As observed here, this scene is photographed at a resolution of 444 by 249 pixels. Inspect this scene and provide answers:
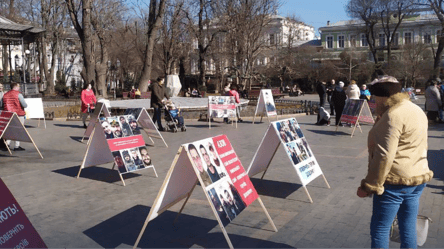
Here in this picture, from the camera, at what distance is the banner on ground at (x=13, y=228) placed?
3.53 m

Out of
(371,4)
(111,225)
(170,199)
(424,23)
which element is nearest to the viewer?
(170,199)

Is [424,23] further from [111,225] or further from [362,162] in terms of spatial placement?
[111,225]

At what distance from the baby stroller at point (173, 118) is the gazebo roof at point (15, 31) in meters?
14.3

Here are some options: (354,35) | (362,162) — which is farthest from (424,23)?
(362,162)

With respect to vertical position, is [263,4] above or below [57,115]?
above

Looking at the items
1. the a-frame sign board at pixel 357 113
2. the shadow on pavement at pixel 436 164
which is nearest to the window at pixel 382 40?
the a-frame sign board at pixel 357 113

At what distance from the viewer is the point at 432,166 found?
954 cm

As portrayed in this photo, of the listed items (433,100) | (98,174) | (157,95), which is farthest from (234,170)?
(433,100)

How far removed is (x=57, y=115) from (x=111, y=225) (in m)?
18.5

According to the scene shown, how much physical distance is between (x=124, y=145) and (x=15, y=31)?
72.4 feet

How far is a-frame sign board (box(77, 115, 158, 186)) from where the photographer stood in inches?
317

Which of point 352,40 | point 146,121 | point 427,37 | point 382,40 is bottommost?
point 146,121

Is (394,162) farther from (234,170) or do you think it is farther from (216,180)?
(234,170)

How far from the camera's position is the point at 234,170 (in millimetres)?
5379
